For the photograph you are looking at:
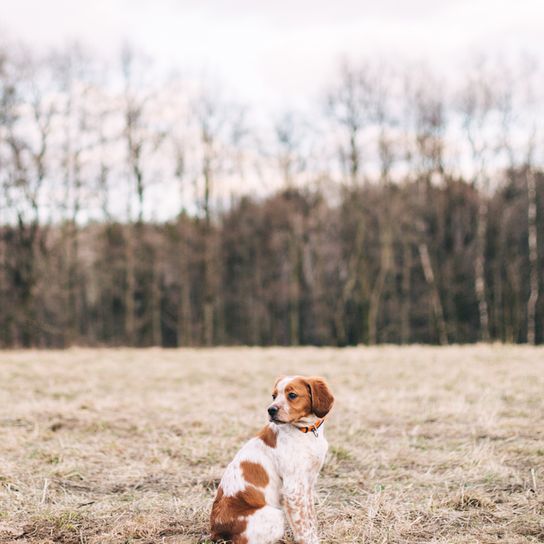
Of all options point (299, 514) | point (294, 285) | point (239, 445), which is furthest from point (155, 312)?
point (299, 514)

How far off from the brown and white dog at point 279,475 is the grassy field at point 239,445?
1.52ft

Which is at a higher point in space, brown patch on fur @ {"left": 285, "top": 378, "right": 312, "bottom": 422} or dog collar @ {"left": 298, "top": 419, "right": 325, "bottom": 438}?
brown patch on fur @ {"left": 285, "top": 378, "right": 312, "bottom": 422}

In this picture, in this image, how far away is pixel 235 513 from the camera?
13.7 feet

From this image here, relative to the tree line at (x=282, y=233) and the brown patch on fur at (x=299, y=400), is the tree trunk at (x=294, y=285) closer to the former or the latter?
the tree line at (x=282, y=233)

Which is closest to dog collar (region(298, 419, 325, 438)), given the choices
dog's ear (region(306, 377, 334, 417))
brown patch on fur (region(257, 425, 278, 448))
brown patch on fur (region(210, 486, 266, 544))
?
dog's ear (region(306, 377, 334, 417))

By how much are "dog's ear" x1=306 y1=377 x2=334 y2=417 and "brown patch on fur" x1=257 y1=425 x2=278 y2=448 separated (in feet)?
1.18

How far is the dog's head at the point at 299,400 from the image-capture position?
443 cm

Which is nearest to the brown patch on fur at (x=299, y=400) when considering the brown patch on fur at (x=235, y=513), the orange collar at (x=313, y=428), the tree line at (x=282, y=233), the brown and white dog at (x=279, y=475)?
the brown and white dog at (x=279, y=475)

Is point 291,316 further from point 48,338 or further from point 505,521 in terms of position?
point 505,521

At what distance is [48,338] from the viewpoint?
30.5 meters

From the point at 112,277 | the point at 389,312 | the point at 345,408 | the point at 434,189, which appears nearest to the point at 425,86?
the point at 434,189

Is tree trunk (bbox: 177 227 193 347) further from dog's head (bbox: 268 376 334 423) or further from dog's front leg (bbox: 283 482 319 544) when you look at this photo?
dog's front leg (bbox: 283 482 319 544)

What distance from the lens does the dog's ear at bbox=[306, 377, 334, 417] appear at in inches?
178

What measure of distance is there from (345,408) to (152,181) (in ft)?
73.6
